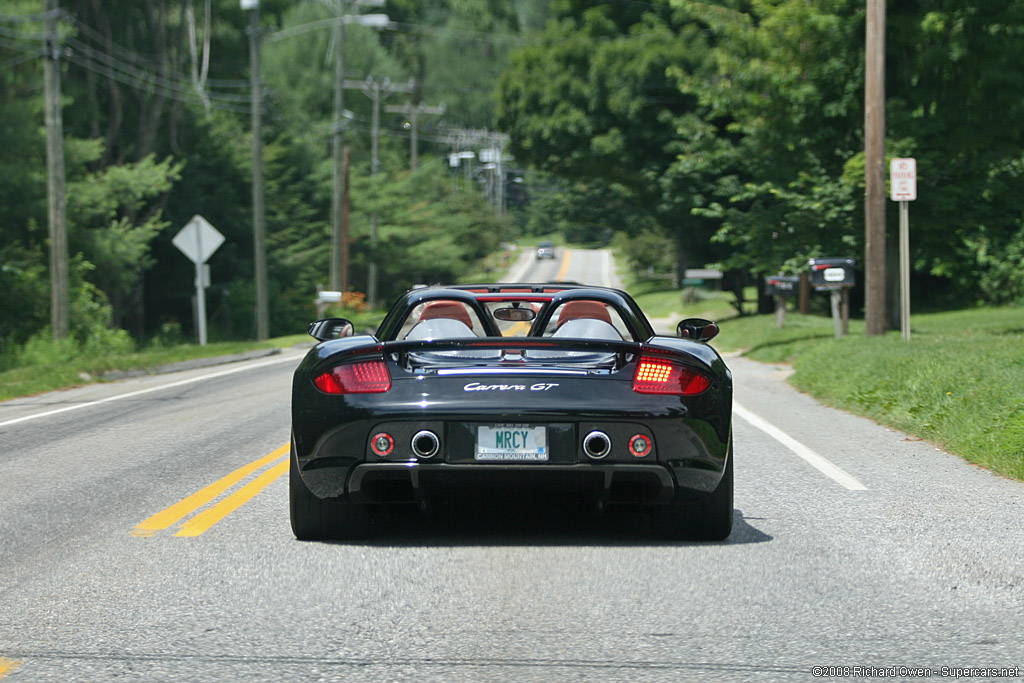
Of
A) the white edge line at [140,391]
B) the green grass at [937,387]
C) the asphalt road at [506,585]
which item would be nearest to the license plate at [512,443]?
the asphalt road at [506,585]

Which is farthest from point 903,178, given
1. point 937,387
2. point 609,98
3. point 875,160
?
point 609,98

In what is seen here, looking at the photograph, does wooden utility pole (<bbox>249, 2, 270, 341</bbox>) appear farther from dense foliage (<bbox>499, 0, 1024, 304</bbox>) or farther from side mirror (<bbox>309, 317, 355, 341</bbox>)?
side mirror (<bbox>309, 317, 355, 341</bbox>)

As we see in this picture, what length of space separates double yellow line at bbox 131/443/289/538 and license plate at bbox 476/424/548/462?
1.72 meters

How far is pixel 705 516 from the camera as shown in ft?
20.2

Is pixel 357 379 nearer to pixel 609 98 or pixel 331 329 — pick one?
pixel 331 329

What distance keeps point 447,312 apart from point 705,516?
76.8 inches

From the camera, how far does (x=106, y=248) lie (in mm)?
34062

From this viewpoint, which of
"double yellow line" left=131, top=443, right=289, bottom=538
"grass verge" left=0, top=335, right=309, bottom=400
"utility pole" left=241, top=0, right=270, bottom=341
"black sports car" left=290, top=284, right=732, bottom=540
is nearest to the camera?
"black sports car" left=290, top=284, right=732, bottom=540

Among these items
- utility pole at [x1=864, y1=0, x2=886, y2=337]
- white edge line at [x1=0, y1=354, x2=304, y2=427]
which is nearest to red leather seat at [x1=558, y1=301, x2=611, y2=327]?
white edge line at [x1=0, y1=354, x2=304, y2=427]

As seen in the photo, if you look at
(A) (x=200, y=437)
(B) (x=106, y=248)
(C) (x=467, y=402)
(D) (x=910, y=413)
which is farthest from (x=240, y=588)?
(B) (x=106, y=248)

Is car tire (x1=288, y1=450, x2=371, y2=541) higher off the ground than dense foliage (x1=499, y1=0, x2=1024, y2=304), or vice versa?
dense foliage (x1=499, y1=0, x2=1024, y2=304)

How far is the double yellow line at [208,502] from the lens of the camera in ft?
22.0

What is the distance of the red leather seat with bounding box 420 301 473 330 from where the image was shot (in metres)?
7.18

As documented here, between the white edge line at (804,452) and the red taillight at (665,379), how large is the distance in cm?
242
